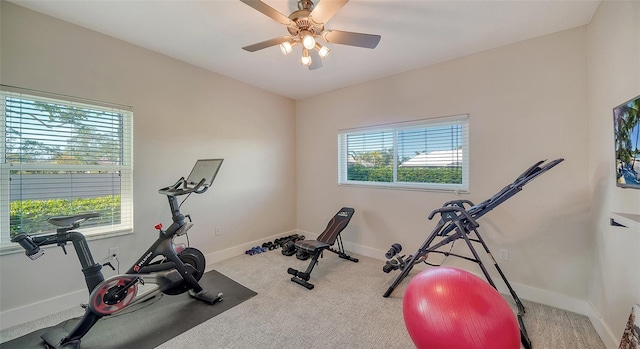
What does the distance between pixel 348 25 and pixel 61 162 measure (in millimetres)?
3039

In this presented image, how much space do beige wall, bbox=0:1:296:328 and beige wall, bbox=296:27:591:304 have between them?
190cm

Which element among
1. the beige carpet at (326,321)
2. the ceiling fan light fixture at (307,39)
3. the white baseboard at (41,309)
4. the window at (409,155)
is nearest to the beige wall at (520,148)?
the window at (409,155)

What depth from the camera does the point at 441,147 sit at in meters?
3.05

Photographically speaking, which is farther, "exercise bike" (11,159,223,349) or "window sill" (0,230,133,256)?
"window sill" (0,230,133,256)

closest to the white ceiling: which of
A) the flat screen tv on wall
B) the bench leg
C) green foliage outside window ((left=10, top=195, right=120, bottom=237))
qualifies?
the flat screen tv on wall

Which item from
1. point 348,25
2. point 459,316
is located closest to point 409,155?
point 348,25

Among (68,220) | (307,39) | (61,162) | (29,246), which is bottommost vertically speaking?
(29,246)

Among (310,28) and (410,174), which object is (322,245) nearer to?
(410,174)

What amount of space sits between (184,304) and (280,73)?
118 inches

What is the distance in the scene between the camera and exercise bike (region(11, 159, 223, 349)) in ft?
5.68

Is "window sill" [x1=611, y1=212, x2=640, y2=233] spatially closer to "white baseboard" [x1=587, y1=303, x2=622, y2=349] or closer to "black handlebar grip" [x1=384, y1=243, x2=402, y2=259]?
"white baseboard" [x1=587, y1=303, x2=622, y2=349]

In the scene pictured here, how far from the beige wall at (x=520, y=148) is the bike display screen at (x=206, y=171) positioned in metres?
2.28

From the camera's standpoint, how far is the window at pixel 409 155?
2.93m

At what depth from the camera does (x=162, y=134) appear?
9.41ft
